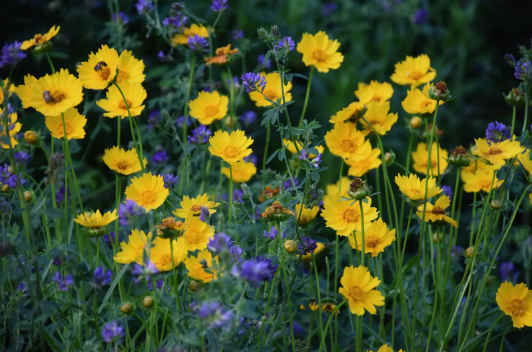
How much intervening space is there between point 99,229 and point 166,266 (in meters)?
0.15

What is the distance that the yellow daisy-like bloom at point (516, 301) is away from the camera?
3.66 ft

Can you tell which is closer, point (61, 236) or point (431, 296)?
point (61, 236)

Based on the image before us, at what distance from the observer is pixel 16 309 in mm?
1004

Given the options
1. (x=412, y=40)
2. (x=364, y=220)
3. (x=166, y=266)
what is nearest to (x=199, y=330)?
(x=166, y=266)

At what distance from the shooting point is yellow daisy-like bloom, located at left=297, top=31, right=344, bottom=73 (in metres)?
1.34

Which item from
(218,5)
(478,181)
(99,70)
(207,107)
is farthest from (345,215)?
(218,5)

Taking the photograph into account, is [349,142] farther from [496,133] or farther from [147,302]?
[147,302]

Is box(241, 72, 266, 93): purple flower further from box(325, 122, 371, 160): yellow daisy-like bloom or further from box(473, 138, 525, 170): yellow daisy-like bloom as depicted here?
box(473, 138, 525, 170): yellow daisy-like bloom

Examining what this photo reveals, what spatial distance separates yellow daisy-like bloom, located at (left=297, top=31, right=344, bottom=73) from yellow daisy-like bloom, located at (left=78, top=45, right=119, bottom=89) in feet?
1.38

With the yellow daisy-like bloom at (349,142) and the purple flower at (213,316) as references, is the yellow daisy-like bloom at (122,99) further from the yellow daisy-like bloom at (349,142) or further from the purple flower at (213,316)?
the purple flower at (213,316)

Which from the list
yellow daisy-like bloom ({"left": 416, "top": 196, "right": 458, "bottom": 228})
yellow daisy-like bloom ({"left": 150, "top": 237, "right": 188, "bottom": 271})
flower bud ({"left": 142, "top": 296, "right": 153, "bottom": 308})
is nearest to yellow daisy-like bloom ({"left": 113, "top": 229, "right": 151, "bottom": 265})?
yellow daisy-like bloom ({"left": 150, "top": 237, "right": 188, "bottom": 271})

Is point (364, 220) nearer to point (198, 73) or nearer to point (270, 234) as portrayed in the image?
point (270, 234)

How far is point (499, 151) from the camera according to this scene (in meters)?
1.15

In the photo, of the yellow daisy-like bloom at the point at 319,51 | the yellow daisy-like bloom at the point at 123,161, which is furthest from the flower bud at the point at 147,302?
the yellow daisy-like bloom at the point at 319,51
